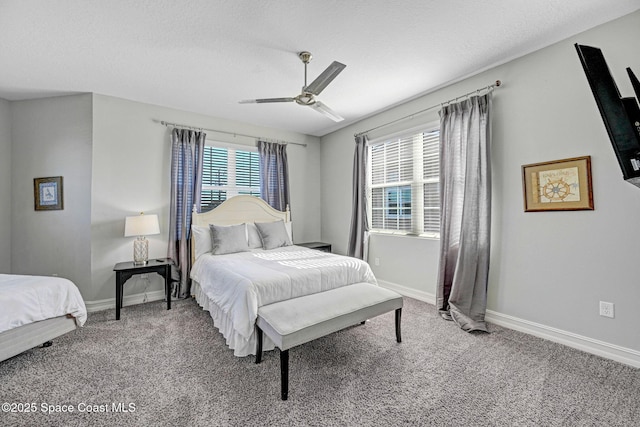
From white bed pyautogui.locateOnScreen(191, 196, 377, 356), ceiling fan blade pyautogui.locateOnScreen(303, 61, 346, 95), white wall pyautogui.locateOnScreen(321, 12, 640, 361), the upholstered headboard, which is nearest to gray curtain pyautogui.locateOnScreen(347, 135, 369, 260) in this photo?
white bed pyautogui.locateOnScreen(191, 196, 377, 356)

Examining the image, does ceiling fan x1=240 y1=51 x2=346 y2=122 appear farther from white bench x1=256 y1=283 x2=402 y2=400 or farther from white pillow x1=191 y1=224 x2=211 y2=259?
white pillow x1=191 y1=224 x2=211 y2=259

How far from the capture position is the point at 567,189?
8.11 ft

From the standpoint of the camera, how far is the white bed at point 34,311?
204 cm

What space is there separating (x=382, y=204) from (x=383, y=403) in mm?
3013

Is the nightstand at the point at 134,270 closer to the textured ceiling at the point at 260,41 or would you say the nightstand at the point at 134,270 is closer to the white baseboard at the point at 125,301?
the white baseboard at the point at 125,301

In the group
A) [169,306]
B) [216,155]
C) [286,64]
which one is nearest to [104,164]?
[216,155]

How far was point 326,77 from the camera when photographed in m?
2.29

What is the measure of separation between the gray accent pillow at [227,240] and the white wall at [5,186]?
2624mm

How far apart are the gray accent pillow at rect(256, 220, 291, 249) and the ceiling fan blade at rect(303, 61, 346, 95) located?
7.33 ft

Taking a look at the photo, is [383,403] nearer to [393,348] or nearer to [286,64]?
[393,348]

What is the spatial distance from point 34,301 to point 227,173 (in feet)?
9.28

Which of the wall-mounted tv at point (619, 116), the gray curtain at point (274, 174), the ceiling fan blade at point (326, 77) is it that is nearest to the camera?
the wall-mounted tv at point (619, 116)

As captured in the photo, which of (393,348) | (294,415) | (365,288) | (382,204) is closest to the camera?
(294,415)

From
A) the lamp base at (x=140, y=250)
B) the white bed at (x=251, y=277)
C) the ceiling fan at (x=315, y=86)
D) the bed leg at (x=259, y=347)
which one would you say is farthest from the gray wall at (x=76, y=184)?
the bed leg at (x=259, y=347)
